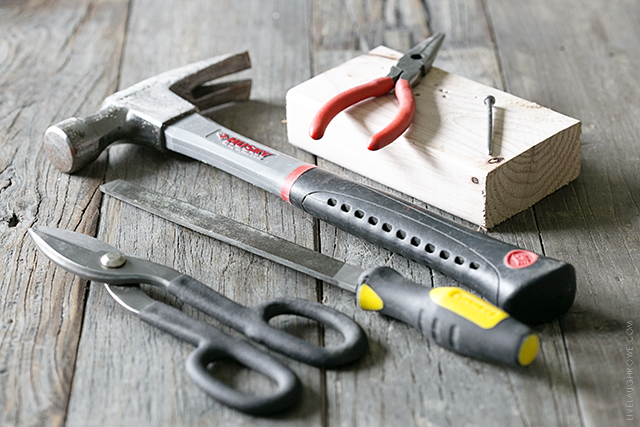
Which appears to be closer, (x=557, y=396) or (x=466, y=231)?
(x=557, y=396)

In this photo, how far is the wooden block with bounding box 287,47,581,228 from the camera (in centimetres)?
99

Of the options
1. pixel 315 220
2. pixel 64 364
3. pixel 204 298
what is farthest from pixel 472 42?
pixel 64 364

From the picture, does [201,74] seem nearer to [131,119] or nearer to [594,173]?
[131,119]

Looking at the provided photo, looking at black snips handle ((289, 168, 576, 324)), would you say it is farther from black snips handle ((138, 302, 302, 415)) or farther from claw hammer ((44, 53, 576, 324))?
black snips handle ((138, 302, 302, 415))

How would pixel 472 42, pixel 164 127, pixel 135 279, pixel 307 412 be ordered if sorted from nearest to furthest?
1. pixel 307 412
2. pixel 135 279
3. pixel 164 127
4. pixel 472 42

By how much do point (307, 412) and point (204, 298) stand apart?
174 mm

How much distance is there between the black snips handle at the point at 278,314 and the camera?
29.7 inches

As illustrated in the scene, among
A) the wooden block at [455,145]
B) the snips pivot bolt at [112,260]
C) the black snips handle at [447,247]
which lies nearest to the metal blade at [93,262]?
the snips pivot bolt at [112,260]

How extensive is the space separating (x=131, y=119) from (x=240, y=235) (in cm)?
35

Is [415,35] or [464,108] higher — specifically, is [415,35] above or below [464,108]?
below

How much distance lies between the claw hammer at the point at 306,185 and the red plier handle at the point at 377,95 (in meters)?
0.06

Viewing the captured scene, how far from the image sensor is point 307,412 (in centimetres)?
73

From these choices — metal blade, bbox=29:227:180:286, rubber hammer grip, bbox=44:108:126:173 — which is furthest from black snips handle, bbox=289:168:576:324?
rubber hammer grip, bbox=44:108:126:173

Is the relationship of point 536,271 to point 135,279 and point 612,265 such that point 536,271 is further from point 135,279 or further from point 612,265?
point 135,279
